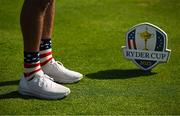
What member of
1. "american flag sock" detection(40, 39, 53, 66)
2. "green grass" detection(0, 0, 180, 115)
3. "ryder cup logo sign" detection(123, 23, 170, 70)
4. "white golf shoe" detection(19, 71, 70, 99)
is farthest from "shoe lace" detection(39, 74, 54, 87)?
"ryder cup logo sign" detection(123, 23, 170, 70)

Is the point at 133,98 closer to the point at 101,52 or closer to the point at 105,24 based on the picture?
the point at 101,52

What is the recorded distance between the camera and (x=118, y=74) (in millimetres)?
3363

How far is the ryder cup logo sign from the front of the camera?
3.35 meters

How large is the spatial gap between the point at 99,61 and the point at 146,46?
0.46 metres

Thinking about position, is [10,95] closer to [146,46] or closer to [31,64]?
[31,64]

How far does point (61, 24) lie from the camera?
16.2 ft

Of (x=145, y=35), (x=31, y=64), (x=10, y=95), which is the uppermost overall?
(x=145, y=35)

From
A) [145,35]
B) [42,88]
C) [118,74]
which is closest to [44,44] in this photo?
[42,88]

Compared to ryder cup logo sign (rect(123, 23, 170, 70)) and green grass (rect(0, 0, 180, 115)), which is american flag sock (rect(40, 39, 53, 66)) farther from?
ryder cup logo sign (rect(123, 23, 170, 70))

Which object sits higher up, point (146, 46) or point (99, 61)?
point (146, 46)

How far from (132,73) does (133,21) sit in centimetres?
167

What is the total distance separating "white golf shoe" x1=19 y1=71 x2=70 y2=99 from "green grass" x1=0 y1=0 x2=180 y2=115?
42mm

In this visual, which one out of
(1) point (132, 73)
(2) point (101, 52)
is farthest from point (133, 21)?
(1) point (132, 73)

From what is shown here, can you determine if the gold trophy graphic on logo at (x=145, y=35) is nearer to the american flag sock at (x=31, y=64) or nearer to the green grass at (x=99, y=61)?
the green grass at (x=99, y=61)
